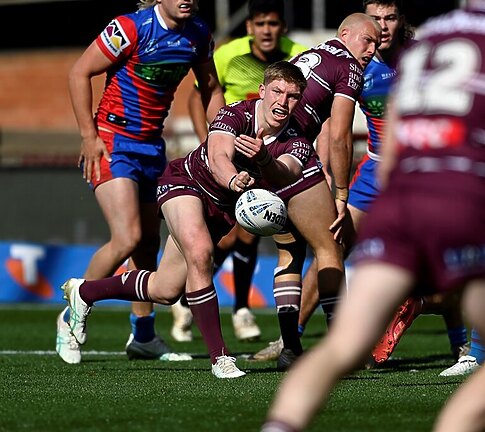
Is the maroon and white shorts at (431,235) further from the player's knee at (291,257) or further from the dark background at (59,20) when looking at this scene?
the dark background at (59,20)

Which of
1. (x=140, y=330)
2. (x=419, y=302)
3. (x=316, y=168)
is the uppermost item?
(x=316, y=168)

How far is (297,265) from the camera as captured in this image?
7.79 metres

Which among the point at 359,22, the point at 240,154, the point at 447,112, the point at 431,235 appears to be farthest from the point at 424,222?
the point at 359,22

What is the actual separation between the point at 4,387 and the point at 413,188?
334 cm

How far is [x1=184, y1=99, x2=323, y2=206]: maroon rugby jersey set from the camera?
275 inches

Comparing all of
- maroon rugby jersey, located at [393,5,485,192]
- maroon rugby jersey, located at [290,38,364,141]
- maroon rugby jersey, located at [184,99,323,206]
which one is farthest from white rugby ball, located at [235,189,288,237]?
maroon rugby jersey, located at [393,5,485,192]

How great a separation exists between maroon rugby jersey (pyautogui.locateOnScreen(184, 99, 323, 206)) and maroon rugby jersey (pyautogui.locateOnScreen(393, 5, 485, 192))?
309 centimetres

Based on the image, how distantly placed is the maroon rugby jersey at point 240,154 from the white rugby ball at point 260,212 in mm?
388

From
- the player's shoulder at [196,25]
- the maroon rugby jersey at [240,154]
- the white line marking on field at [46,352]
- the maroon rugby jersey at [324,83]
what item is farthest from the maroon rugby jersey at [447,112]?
the white line marking on field at [46,352]

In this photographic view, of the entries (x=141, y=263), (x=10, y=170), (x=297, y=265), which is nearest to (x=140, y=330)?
(x=141, y=263)

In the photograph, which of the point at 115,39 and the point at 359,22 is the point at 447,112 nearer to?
the point at 359,22

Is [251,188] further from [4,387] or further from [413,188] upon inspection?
[413,188]

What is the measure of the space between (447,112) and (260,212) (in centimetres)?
284

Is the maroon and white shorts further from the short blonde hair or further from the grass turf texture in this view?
the short blonde hair
